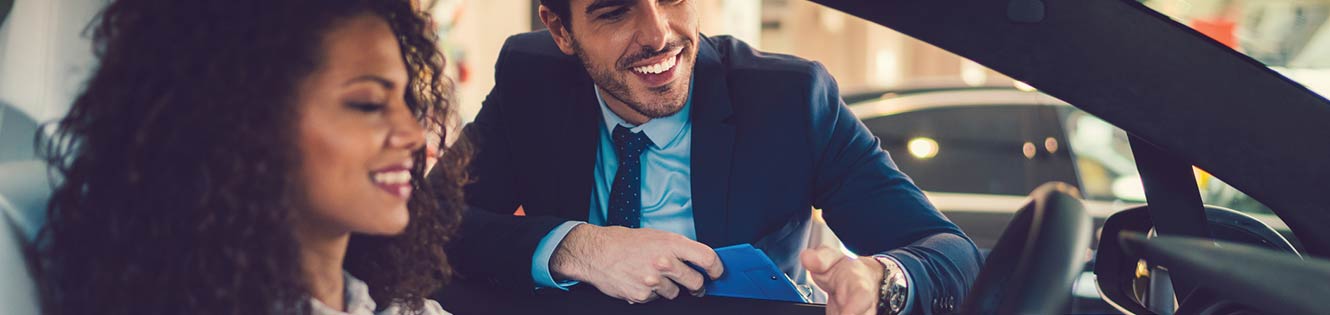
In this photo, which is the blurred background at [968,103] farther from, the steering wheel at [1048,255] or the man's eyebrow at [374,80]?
the steering wheel at [1048,255]

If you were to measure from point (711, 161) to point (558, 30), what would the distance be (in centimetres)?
36

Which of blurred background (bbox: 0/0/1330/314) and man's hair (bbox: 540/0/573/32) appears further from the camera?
man's hair (bbox: 540/0/573/32)

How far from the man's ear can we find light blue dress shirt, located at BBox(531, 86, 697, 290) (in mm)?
93

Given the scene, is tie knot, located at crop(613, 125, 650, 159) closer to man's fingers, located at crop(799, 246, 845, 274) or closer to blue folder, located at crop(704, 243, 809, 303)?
blue folder, located at crop(704, 243, 809, 303)

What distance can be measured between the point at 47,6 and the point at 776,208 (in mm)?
1192

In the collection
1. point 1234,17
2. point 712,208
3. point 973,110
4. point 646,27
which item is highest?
point 1234,17

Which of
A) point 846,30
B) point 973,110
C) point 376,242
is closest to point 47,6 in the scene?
point 376,242

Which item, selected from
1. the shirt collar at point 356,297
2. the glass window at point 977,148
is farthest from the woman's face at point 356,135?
the glass window at point 977,148

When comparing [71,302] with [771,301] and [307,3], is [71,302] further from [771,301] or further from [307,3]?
[771,301]

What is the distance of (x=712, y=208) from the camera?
2047 mm

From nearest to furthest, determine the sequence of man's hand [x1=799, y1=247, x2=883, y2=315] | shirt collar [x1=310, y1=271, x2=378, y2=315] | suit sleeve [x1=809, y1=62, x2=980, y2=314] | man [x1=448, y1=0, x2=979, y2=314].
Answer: shirt collar [x1=310, y1=271, x2=378, y2=315] < man's hand [x1=799, y1=247, x2=883, y2=315] < suit sleeve [x1=809, y1=62, x2=980, y2=314] < man [x1=448, y1=0, x2=979, y2=314]

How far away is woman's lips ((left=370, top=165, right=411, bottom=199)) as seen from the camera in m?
1.12

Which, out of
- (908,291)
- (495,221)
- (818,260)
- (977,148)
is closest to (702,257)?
(818,260)

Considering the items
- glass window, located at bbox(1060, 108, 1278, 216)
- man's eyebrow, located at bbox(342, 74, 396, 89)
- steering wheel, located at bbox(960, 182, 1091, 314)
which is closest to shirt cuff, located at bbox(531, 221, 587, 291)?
man's eyebrow, located at bbox(342, 74, 396, 89)
